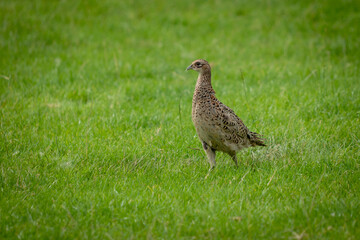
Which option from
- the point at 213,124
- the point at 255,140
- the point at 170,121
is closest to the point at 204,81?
the point at 213,124

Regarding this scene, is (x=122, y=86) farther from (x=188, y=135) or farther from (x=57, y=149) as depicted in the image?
(x=57, y=149)

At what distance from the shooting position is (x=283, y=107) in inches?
302

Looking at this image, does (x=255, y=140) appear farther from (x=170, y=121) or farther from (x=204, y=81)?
(x=170, y=121)

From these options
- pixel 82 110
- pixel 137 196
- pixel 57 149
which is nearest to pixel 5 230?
pixel 137 196

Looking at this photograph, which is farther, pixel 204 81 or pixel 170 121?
pixel 170 121

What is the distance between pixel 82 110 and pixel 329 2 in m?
9.31

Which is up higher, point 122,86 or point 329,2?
point 329,2

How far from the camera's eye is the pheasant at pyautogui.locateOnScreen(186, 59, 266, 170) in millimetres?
5551

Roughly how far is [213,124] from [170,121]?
1.80 m

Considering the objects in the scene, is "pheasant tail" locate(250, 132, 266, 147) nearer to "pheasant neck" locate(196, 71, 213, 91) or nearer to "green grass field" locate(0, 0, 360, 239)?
"green grass field" locate(0, 0, 360, 239)

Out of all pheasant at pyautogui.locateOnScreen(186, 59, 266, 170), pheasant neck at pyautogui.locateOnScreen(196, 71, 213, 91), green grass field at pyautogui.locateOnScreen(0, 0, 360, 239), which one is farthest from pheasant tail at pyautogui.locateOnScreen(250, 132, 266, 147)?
pheasant neck at pyautogui.locateOnScreen(196, 71, 213, 91)

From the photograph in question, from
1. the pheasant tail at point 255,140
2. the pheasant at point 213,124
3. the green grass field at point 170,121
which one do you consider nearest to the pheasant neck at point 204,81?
the pheasant at point 213,124

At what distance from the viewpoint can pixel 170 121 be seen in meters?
7.23

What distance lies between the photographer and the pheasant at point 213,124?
555 centimetres
